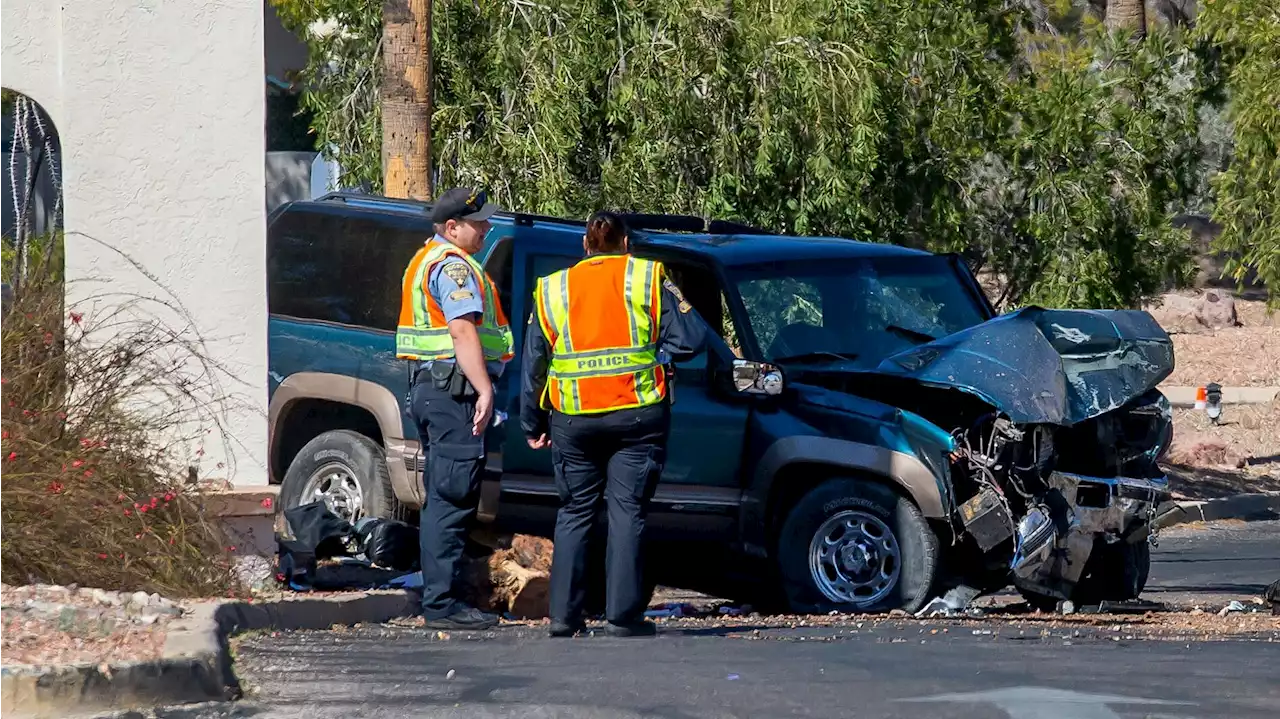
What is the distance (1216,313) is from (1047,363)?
22317mm

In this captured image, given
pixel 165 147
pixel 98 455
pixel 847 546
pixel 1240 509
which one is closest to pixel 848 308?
pixel 847 546

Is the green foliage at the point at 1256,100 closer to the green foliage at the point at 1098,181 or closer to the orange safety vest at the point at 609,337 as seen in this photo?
the green foliage at the point at 1098,181

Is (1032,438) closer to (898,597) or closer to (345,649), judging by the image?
(898,597)

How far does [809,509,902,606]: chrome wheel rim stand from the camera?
868 cm

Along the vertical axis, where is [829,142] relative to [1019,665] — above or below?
above

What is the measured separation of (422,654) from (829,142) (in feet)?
26.1

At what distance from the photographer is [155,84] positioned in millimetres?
8188

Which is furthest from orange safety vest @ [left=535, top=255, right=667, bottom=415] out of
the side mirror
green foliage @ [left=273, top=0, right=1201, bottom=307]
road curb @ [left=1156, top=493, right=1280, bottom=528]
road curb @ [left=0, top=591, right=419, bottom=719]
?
road curb @ [left=1156, top=493, right=1280, bottom=528]

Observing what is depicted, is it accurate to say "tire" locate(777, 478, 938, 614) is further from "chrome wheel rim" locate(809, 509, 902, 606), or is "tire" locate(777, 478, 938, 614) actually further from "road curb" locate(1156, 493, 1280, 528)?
"road curb" locate(1156, 493, 1280, 528)

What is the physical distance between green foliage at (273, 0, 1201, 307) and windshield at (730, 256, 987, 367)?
3954 mm

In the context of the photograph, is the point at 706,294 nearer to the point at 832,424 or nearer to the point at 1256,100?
the point at 832,424

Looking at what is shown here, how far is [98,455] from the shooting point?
7.19m

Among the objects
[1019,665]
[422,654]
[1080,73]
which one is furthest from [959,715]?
[1080,73]

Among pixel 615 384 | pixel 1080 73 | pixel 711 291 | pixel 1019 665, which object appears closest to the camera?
pixel 1019 665
